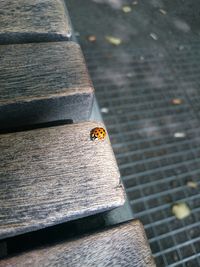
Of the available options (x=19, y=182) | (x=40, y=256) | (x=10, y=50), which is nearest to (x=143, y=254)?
(x=40, y=256)

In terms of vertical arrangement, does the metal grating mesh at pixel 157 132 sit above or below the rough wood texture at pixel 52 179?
below

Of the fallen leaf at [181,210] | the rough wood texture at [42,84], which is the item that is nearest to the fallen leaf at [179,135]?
the fallen leaf at [181,210]

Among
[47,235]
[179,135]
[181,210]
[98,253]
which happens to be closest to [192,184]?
[181,210]

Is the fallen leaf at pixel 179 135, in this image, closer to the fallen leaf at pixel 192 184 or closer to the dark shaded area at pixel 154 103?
the dark shaded area at pixel 154 103

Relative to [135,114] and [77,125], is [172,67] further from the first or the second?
[77,125]

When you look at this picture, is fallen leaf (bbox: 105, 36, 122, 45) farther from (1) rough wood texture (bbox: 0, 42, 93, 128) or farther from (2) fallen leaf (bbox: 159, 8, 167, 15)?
(1) rough wood texture (bbox: 0, 42, 93, 128)

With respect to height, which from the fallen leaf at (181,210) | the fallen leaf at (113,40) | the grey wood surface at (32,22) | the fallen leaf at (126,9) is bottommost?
the fallen leaf at (181,210)
